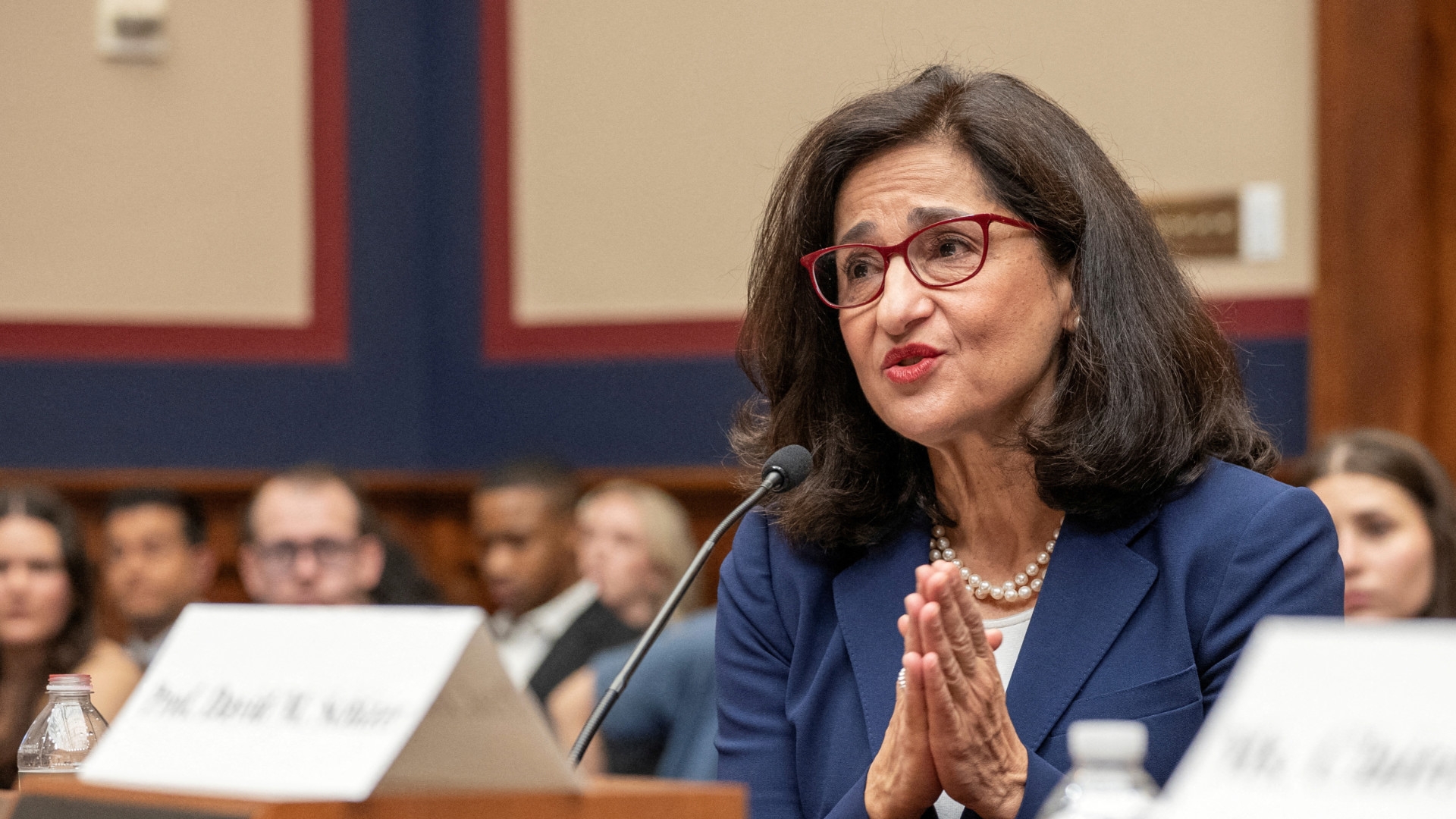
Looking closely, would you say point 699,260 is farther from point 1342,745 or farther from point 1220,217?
point 1342,745

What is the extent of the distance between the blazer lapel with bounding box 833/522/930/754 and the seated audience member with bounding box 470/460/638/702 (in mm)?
2888

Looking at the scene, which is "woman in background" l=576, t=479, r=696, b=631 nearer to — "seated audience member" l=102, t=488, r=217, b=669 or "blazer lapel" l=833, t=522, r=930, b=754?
"seated audience member" l=102, t=488, r=217, b=669

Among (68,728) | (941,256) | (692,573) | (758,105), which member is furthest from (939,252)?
(758,105)

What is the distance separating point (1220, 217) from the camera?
4.43 metres

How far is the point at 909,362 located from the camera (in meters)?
1.79

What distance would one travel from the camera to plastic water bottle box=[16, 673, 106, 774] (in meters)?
1.57

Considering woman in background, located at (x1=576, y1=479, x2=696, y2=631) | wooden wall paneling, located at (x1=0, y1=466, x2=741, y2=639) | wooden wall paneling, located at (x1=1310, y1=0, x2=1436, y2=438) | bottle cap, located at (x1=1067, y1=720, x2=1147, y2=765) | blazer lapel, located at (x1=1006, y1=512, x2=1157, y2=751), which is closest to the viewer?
bottle cap, located at (x1=1067, y1=720, x2=1147, y2=765)

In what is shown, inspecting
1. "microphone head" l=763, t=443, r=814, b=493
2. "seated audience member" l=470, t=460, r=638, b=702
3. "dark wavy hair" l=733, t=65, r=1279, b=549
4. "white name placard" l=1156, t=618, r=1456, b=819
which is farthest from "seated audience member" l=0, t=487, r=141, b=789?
"white name placard" l=1156, t=618, r=1456, b=819

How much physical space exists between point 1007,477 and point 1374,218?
105 inches

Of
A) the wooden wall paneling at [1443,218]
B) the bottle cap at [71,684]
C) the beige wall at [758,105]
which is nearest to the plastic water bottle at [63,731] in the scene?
the bottle cap at [71,684]

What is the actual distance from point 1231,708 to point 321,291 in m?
5.01

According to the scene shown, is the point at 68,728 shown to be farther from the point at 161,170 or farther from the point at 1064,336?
the point at 161,170

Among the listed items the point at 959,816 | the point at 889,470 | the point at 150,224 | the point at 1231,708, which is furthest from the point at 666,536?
the point at 1231,708

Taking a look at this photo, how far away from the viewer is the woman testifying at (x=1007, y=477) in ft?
5.52
